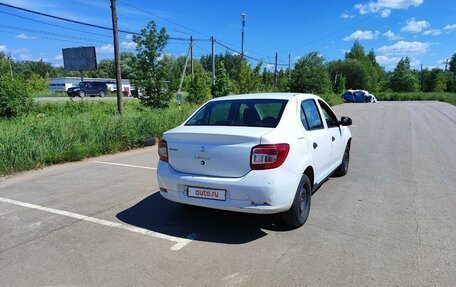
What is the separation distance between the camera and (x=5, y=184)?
6594 millimetres

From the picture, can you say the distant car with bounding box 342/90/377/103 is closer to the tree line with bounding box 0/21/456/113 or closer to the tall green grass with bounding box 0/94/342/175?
the tree line with bounding box 0/21/456/113

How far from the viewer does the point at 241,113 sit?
4.55 m

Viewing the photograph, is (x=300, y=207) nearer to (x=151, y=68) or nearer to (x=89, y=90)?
(x=151, y=68)

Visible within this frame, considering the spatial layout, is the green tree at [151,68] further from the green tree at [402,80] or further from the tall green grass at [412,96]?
the green tree at [402,80]

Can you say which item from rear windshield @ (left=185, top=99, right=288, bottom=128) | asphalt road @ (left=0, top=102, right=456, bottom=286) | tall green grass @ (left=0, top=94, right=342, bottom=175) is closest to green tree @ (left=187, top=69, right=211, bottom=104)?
tall green grass @ (left=0, top=94, right=342, bottom=175)

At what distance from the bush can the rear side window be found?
13302mm

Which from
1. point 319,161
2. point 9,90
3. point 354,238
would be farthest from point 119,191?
point 9,90

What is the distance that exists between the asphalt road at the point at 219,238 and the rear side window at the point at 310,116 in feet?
3.83

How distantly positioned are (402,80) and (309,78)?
53882mm

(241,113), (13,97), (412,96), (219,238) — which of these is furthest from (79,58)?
(412,96)

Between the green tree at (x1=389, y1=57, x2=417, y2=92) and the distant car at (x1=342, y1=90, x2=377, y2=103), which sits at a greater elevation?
the green tree at (x1=389, y1=57, x2=417, y2=92)

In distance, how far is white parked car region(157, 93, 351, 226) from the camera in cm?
373

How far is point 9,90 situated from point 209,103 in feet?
40.8

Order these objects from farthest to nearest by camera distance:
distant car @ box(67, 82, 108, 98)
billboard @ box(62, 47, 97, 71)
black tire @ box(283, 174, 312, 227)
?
distant car @ box(67, 82, 108, 98), billboard @ box(62, 47, 97, 71), black tire @ box(283, 174, 312, 227)
